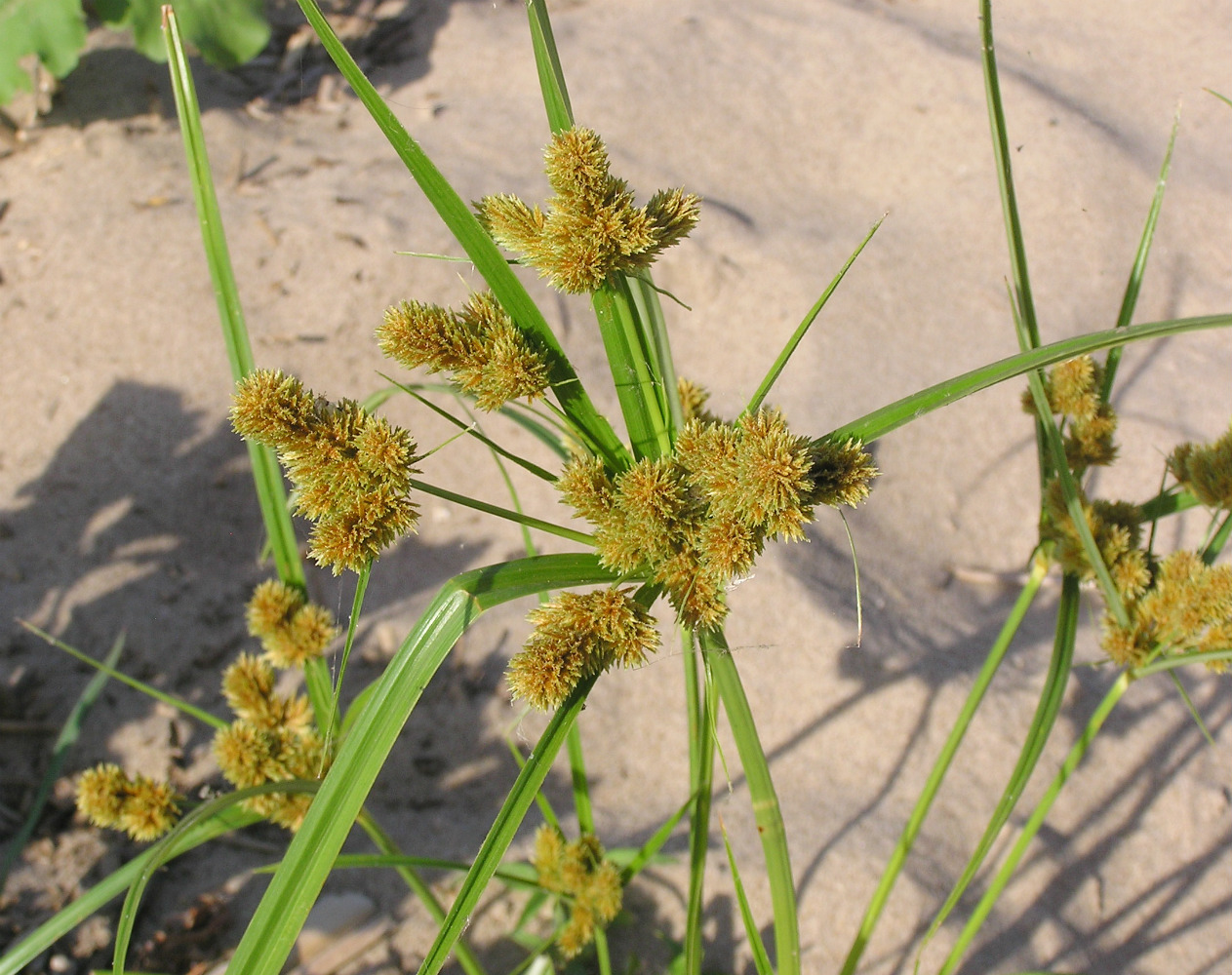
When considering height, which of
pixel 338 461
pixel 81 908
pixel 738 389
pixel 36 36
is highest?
pixel 36 36

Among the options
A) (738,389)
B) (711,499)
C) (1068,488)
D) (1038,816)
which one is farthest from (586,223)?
(738,389)

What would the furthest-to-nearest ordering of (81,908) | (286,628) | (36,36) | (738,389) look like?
1. (36,36)
2. (738,389)
3. (286,628)
4. (81,908)

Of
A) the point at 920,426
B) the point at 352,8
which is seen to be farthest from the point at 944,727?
the point at 352,8

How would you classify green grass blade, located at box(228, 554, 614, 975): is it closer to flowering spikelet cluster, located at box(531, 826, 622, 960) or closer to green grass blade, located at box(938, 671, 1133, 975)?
flowering spikelet cluster, located at box(531, 826, 622, 960)

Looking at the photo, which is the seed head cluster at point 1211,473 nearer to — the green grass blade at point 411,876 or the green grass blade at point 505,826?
the green grass blade at point 505,826

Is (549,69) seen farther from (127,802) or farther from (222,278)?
(127,802)

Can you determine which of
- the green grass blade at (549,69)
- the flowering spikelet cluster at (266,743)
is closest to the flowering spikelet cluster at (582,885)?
the flowering spikelet cluster at (266,743)

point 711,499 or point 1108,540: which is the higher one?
point 1108,540

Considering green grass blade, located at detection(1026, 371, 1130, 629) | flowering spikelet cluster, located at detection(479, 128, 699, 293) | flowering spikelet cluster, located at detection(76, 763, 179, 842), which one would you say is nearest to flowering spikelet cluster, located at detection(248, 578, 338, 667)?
flowering spikelet cluster, located at detection(76, 763, 179, 842)

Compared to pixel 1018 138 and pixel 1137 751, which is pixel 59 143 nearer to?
pixel 1018 138
